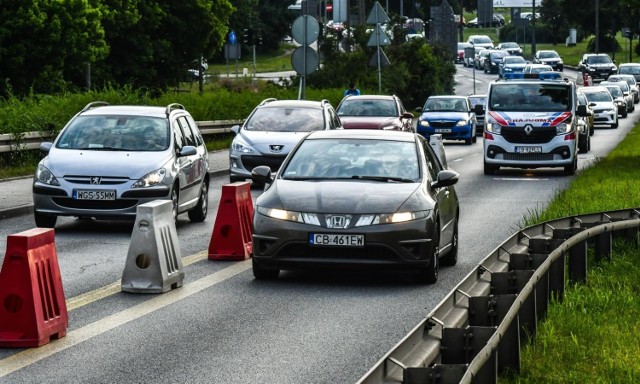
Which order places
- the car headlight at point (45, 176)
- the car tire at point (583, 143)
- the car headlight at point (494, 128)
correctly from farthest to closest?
the car tire at point (583, 143), the car headlight at point (494, 128), the car headlight at point (45, 176)

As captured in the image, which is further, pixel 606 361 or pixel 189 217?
pixel 189 217

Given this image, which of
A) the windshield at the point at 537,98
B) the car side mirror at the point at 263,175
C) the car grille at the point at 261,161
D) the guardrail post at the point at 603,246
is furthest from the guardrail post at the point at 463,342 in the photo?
the windshield at the point at 537,98

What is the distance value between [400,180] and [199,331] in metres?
4.06

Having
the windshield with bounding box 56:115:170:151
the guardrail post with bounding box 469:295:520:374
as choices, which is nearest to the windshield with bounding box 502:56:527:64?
the windshield with bounding box 56:115:170:151

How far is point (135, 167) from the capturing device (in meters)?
18.8

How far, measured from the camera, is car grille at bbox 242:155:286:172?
90.1 feet

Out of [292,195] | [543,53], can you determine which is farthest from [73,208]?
[543,53]

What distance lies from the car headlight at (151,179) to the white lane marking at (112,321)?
3.59 meters

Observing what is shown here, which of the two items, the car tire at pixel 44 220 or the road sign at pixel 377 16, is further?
the road sign at pixel 377 16

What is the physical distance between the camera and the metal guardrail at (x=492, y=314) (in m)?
6.73

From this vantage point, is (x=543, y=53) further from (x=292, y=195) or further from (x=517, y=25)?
(x=292, y=195)

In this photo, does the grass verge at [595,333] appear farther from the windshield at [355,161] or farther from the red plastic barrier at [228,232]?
the red plastic barrier at [228,232]

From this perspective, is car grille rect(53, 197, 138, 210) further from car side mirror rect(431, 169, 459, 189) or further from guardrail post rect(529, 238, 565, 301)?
guardrail post rect(529, 238, 565, 301)

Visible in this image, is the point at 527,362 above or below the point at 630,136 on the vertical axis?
above
